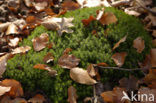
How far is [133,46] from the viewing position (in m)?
2.11

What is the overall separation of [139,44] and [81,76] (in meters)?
0.81

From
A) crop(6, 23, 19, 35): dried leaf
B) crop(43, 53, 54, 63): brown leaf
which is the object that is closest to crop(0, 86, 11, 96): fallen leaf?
crop(43, 53, 54, 63): brown leaf

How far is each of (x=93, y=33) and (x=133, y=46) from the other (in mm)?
481

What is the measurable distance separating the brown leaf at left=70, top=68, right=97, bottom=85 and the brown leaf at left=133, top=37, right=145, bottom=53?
2.27ft

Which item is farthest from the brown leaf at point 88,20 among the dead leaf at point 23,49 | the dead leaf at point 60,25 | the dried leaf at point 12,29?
the dried leaf at point 12,29

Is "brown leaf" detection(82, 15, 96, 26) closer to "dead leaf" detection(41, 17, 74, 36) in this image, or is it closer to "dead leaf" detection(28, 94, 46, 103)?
"dead leaf" detection(41, 17, 74, 36)

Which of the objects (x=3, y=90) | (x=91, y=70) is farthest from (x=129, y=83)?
(x=3, y=90)

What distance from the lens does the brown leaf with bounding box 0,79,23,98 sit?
5.85ft

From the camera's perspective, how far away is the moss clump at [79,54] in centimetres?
181

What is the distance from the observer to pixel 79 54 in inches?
78.2

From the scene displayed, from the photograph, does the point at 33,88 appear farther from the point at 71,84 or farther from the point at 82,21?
the point at 82,21

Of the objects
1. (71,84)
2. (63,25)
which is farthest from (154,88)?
(63,25)

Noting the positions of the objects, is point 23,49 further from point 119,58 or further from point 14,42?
point 119,58

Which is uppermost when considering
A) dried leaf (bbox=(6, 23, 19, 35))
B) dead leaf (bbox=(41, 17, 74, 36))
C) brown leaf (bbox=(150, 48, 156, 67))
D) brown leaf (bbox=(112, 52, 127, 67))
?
dead leaf (bbox=(41, 17, 74, 36))
